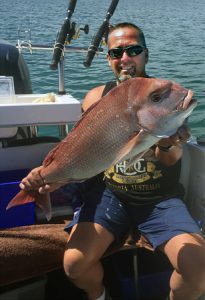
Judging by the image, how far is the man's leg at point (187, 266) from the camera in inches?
94.1

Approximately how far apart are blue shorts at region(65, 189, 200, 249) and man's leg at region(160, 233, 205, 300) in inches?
3.7

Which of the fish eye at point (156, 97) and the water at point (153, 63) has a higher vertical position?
the fish eye at point (156, 97)

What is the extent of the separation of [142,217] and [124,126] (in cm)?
93

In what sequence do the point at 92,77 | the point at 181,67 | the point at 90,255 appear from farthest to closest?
the point at 181,67
the point at 92,77
the point at 90,255

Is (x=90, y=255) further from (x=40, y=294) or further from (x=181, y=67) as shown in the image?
(x=181, y=67)

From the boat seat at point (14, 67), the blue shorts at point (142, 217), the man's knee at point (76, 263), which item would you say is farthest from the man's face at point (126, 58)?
the boat seat at point (14, 67)

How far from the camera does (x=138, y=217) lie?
2.80m

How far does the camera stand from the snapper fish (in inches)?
80.2

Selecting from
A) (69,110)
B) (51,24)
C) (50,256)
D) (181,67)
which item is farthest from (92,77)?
(51,24)

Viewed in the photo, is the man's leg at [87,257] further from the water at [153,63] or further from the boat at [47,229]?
the water at [153,63]

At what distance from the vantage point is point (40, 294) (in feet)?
9.36

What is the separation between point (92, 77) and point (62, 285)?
8294 mm

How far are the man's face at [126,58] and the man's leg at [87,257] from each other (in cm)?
107

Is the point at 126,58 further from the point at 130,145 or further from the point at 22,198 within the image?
the point at 22,198
